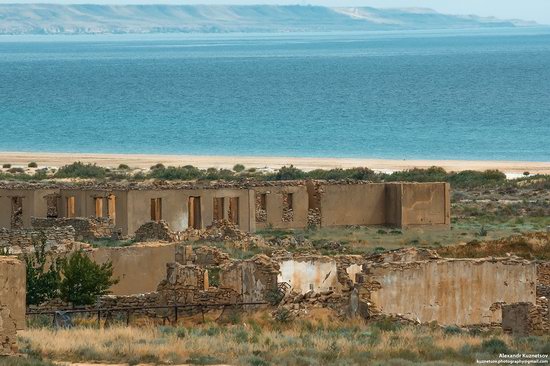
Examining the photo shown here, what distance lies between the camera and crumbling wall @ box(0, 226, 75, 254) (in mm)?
33756

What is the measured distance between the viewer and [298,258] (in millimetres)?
29109

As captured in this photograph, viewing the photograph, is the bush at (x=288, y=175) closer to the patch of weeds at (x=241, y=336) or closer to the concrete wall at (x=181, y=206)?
the concrete wall at (x=181, y=206)

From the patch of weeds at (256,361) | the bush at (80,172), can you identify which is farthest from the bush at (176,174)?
the patch of weeds at (256,361)

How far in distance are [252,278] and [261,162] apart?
5954 centimetres

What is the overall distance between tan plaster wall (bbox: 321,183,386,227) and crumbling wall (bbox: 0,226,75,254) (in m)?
10.1

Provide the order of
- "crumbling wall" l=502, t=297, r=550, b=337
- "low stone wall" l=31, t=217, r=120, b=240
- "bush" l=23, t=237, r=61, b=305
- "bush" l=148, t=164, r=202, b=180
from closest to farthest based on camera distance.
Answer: "crumbling wall" l=502, t=297, r=550, b=337, "bush" l=23, t=237, r=61, b=305, "low stone wall" l=31, t=217, r=120, b=240, "bush" l=148, t=164, r=202, b=180

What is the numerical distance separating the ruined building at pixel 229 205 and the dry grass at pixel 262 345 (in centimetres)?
1919

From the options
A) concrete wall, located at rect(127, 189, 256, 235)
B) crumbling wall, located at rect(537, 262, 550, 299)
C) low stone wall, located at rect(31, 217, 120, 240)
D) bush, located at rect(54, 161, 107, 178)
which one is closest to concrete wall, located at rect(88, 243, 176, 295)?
crumbling wall, located at rect(537, 262, 550, 299)

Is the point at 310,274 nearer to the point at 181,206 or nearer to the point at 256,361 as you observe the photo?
the point at 256,361

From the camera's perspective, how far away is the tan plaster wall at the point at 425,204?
49531 mm

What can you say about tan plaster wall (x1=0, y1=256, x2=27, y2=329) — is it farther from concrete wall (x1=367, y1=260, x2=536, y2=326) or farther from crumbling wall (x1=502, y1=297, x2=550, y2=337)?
crumbling wall (x1=502, y1=297, x2=550, y2=337)

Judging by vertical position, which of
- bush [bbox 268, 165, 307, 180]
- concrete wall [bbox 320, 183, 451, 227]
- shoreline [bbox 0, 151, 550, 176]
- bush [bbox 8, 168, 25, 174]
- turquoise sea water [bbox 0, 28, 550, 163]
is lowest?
concrete wall [bbox 320, 183, 451, 227]

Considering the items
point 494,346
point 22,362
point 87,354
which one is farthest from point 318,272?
point 22,362

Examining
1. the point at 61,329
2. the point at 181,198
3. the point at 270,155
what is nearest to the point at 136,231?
the point at 181,198
